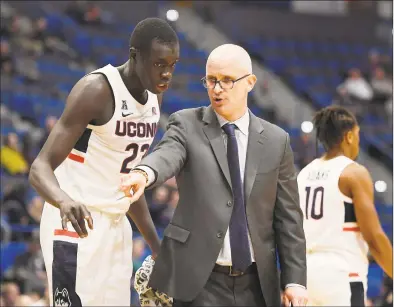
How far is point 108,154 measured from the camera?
459 cm

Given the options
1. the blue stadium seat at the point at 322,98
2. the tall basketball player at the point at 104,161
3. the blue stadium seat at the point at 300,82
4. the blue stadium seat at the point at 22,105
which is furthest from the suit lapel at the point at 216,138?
the blue stadium seat at the point at 300,82

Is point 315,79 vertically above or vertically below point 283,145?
above

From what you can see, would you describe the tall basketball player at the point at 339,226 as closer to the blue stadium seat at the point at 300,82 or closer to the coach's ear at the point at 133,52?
the coach's ear at the point at 133,52

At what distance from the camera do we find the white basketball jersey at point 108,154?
14.9ft

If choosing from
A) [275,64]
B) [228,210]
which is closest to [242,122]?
[228,210]

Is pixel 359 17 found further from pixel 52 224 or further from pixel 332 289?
pixel 52 224

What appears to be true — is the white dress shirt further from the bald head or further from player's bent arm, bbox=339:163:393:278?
player's bent arm, bbox=339:163:393:278

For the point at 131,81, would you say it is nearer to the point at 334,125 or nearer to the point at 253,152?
the point at 253,152

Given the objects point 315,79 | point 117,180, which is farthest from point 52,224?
point 315,79

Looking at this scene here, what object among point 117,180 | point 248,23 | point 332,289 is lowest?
point 332,289

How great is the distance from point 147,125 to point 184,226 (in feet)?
2.96

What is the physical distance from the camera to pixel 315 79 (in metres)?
17.7

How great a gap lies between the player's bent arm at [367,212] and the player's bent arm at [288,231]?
1.60 meters

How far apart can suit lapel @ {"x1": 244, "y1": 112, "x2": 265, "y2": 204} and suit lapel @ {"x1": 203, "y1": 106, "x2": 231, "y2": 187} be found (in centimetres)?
10
